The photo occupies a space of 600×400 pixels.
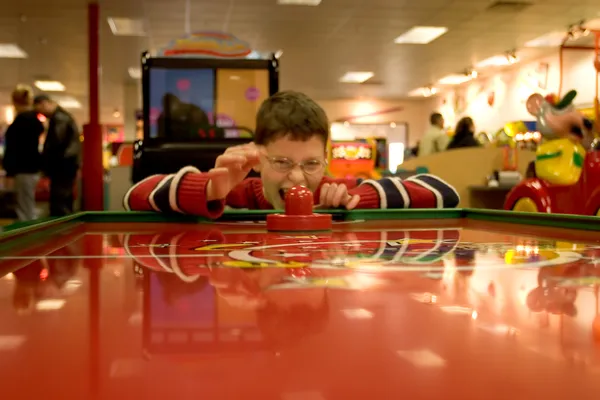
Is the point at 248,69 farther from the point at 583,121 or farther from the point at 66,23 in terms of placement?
the point at 66,23

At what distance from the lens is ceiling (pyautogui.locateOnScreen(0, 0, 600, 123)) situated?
21.3ft

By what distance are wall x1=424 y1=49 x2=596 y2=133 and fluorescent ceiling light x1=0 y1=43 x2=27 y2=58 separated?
7.37m

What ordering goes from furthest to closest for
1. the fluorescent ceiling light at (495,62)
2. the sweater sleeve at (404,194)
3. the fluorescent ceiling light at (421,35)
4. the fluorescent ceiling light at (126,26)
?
the fluorescent ceiling light at (495,62)
the fluorescent ceiling light at (421,35)
the fluorescent ceiling light at (126,26)
the sweater sleeve at (404,194)

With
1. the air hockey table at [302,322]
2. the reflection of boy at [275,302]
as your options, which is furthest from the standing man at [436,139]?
the reflection of boy at [275,302]

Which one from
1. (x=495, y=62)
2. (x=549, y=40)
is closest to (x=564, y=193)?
(x=549, y=40)

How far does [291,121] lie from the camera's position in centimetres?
159

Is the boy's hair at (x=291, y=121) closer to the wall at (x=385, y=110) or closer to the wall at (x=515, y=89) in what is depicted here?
the wall at (x=515, y=89)

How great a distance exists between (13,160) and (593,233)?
4.60 metres

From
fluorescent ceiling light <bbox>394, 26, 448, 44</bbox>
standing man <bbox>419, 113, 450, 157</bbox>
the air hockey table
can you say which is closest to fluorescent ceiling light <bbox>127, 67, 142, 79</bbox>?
fluorescent ceiling light <bbox>394, 26, 448, 44</bbox>

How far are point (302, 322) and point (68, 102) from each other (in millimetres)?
14313

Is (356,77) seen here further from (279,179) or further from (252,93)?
(279,179)

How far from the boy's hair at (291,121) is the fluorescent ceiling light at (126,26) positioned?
237 inches

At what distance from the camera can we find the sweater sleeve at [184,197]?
145 centimetres

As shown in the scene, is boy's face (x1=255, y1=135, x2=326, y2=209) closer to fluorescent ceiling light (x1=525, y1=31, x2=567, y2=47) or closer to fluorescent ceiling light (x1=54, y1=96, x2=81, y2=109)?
fluorescent ceiling light (x1=525, y1=31, x2=567, y2=47)
